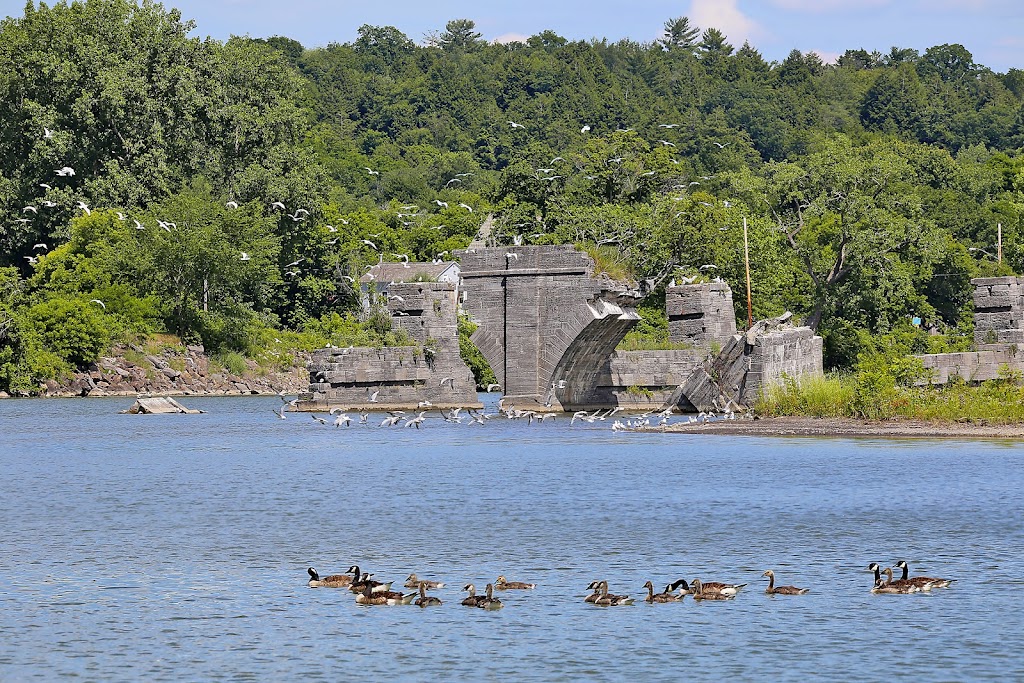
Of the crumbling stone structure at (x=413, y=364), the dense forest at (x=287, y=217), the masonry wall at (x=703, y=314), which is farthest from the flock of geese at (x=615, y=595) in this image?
the crumbling stone structure at (x=413, y=364)

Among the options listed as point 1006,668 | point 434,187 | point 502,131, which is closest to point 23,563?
point 1006,668

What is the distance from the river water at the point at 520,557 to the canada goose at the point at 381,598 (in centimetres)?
19

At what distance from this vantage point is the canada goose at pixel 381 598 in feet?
63.6

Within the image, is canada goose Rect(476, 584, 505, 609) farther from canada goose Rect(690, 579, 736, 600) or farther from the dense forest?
the dense forest

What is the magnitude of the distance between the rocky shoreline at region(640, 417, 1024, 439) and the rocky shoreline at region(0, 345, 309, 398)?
3640 centimetres

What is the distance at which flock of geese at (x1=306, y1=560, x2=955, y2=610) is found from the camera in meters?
19.3

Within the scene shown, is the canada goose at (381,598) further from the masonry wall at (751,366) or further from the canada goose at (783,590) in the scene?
the masonry wall at (751,366)

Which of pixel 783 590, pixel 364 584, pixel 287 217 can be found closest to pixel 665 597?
pixel 783 590

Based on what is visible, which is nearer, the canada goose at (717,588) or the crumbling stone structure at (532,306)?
the canada goose at (717,588)

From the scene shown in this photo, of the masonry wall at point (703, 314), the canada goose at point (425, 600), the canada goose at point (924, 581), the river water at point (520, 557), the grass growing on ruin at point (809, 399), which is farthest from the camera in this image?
the masonry wall at point (703, 314)

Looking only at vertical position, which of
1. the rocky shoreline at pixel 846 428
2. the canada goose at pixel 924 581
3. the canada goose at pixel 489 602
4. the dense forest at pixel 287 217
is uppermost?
the dense forest at pixel 287 217

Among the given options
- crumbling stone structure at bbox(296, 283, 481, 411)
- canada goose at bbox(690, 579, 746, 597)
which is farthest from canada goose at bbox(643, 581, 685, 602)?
crumbling stone structure at bbox(296, 283, 481, 411)

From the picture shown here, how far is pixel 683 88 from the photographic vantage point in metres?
185

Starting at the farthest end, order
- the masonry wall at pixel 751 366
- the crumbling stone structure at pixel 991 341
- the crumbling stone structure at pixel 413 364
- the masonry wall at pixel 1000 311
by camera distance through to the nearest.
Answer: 1. the crumbling stone structure at pixel 413 364
2. the masonry wall at pixel 751 366
3. the masonry wall at pixel 1000 311
4. the crumbling stone structure at pixel 991 341
